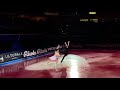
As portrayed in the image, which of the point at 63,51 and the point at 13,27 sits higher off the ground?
the point at 13,27

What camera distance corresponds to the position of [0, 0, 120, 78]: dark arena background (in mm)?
4770

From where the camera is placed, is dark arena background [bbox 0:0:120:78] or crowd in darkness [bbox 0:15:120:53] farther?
crowd in darkness [bbox 0:15:120:53]

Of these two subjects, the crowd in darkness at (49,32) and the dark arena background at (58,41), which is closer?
the dark arena background at (58,41)

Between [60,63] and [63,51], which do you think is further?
[63,51]

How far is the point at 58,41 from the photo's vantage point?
776cm

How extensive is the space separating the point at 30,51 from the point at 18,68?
3.64 feet

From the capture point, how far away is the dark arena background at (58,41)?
15.6 feet

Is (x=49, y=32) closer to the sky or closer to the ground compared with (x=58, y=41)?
closer to the sky

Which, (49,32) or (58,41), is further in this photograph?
(49,32)
